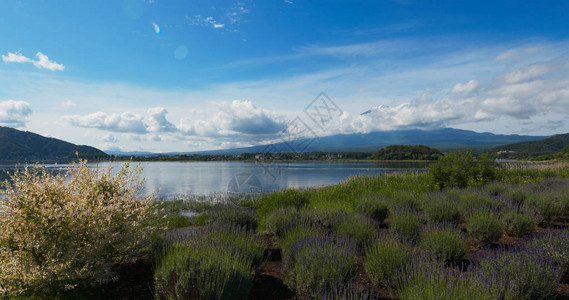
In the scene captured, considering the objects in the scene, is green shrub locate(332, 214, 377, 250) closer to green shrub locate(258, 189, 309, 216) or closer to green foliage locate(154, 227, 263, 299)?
green foliage locate(154, 227, 263, 299)

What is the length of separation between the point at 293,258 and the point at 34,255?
3.49 meters

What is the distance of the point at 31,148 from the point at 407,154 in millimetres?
119340

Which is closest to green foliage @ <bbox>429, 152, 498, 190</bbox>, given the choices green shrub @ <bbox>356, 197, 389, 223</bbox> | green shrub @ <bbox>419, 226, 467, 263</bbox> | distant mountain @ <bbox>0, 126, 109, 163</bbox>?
green shrub @ <bbox>356, 197, 389, 223</bbox>

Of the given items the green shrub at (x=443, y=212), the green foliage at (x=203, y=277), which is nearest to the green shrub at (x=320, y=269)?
the green foliage at (x=203, y=277)

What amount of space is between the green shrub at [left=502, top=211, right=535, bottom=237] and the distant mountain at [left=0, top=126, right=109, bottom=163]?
92.3m

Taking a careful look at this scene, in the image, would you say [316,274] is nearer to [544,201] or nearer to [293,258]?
[293,258]

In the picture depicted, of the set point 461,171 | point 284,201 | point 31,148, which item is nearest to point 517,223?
point 284,201

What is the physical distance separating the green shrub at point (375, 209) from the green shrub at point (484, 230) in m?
2.75

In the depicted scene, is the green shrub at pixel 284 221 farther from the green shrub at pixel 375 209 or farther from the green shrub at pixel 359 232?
the green shrub at pixel 375 209

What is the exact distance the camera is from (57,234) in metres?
3.84

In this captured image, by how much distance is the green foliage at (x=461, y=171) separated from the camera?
15148 mm

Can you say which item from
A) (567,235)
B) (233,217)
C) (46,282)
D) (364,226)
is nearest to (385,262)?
(364,226)

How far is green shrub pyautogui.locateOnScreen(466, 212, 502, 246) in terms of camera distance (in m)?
5.97

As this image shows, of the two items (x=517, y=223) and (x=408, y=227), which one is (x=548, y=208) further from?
(x=408, y=227)
